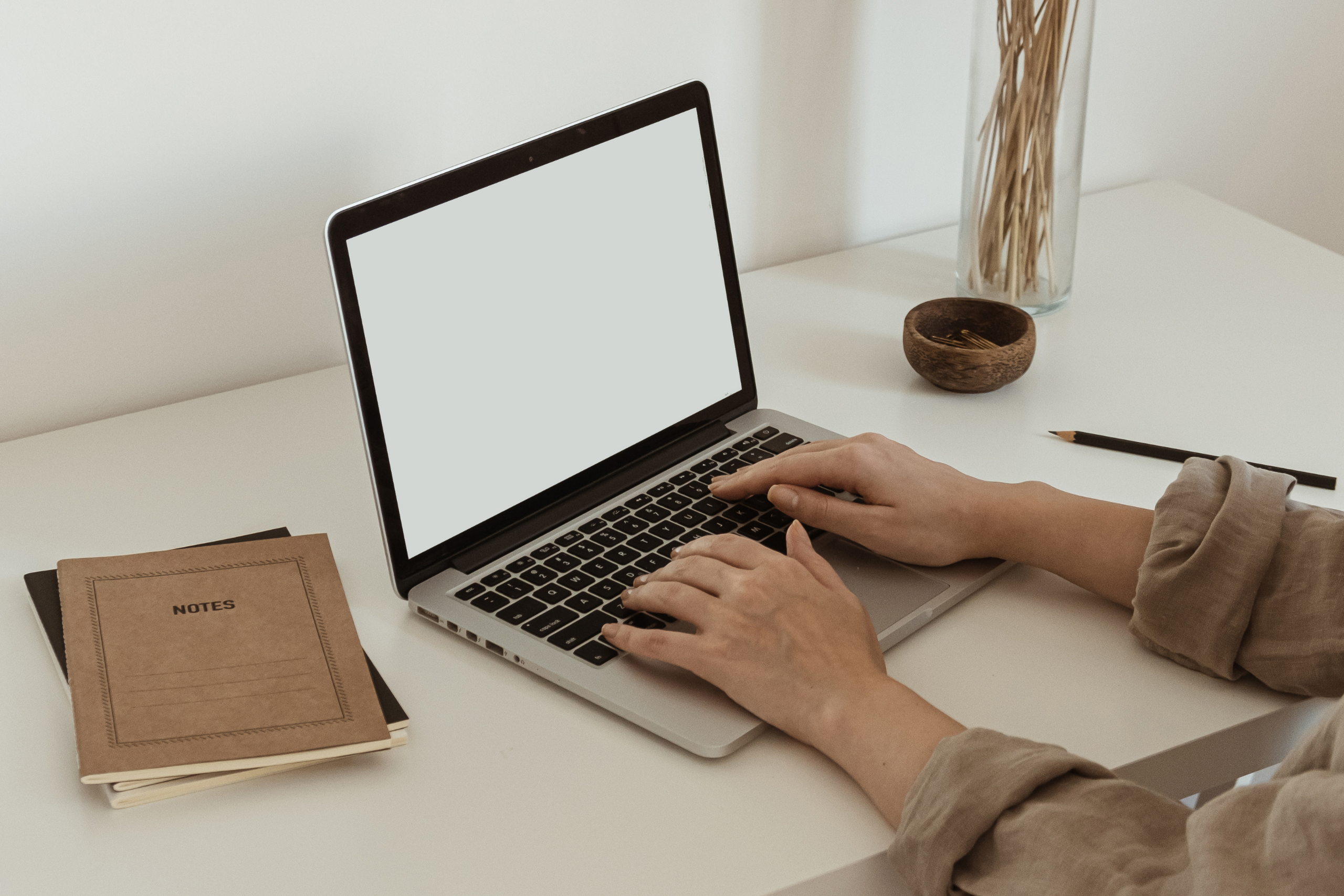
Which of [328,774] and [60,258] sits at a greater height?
[60,258]

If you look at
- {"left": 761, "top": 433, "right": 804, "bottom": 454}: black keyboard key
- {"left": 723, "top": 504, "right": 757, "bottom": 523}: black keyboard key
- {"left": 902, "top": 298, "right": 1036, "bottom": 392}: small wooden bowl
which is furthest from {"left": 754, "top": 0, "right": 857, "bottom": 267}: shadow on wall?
{"left": 723, "top": 504, "right": 757, "bottom": 523}: black keyboard key

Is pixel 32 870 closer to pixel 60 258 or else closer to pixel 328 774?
pixel 328 774

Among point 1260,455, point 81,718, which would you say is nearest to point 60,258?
point 81,718

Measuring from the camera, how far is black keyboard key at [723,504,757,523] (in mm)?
859

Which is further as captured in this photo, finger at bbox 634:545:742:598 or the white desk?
finger at bbox 634:545:742:598

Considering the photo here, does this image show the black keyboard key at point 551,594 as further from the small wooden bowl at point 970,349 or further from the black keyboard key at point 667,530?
the small wooden bowl at point 970,349

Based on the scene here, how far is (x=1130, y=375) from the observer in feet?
3.56

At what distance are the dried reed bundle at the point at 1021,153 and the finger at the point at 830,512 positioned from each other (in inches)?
17.6

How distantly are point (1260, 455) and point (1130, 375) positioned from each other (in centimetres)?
16

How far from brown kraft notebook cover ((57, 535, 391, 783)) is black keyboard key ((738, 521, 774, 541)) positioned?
27cm

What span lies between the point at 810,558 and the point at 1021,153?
1.82 ft

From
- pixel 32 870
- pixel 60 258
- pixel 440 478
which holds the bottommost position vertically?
pixel 32 870

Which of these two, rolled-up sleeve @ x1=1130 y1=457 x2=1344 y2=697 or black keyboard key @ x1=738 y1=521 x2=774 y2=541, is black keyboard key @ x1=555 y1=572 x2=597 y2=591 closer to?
black keyboard key @ x1=738 y1=521 x2=774 y2=541

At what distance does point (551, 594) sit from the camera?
0.78m
